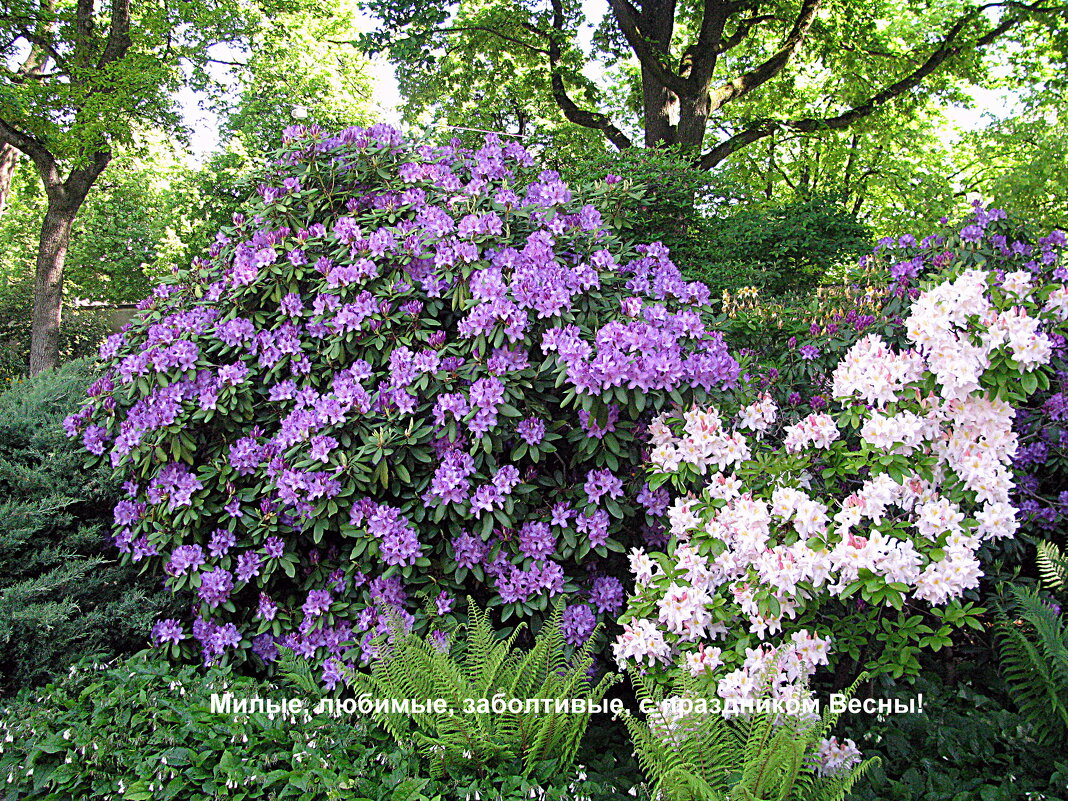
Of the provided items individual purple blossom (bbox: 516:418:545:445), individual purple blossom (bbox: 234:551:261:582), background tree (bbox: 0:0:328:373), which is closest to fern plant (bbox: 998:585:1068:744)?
individual purple blossom (bbox: 516:418:545:445)

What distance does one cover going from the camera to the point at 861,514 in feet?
7.38

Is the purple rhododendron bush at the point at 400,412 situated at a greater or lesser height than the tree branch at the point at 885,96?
lesser

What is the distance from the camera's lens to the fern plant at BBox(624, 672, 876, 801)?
1.85 metres

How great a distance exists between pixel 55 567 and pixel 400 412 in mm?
1847

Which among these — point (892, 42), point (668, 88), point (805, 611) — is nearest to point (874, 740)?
point (805, 611)

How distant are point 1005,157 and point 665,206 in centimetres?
1158

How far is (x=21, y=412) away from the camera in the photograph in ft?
12.3

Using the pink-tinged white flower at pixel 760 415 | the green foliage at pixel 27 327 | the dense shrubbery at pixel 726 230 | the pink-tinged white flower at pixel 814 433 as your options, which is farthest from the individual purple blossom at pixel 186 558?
the green foliage at pixel 27 327

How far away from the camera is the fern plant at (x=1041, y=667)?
2.35 meters

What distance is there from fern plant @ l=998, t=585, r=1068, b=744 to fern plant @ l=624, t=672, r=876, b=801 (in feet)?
2.48

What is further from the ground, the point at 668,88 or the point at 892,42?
the point at 892,42

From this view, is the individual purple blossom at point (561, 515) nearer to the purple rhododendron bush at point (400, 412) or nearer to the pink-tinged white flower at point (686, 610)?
the purple rhododendron bush at point (400, 412)

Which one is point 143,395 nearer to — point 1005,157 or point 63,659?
point 63,659

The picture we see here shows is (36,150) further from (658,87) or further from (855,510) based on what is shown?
(855,510)
